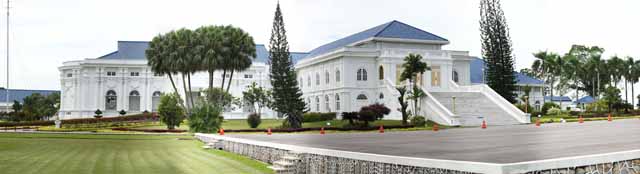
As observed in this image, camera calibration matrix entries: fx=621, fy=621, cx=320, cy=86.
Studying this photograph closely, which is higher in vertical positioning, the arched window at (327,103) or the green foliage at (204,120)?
the arched window at (327,103)

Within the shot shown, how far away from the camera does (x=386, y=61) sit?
46.2m

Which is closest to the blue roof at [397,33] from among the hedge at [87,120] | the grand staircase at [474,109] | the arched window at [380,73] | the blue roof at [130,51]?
the arched window at [380,73]

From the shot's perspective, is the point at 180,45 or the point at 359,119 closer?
the point at 359,119

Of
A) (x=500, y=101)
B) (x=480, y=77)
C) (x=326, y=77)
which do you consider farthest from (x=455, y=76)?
(x=500, y=101)

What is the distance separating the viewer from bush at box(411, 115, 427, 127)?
35594 mm

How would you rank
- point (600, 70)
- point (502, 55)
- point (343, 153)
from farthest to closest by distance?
point (600, 70)
point (502, 55)
point (343, 153)

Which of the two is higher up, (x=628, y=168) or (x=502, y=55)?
(x=502, y=55)

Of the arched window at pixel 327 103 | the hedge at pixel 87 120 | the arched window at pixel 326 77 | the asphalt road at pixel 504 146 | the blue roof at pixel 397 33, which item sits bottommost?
the hedge at pixel 87 120

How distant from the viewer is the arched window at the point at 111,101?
66119 millimetres

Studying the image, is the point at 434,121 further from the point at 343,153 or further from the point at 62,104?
the point at 62,104

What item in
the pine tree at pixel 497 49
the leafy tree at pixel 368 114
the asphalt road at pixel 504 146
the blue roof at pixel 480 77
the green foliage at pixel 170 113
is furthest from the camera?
the blue roof at pixel 480 77

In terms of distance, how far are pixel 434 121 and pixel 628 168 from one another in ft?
95.3

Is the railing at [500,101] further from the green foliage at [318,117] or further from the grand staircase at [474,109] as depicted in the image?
the green foliage at [318,117]

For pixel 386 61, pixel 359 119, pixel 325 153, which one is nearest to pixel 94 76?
pixel 386 61
